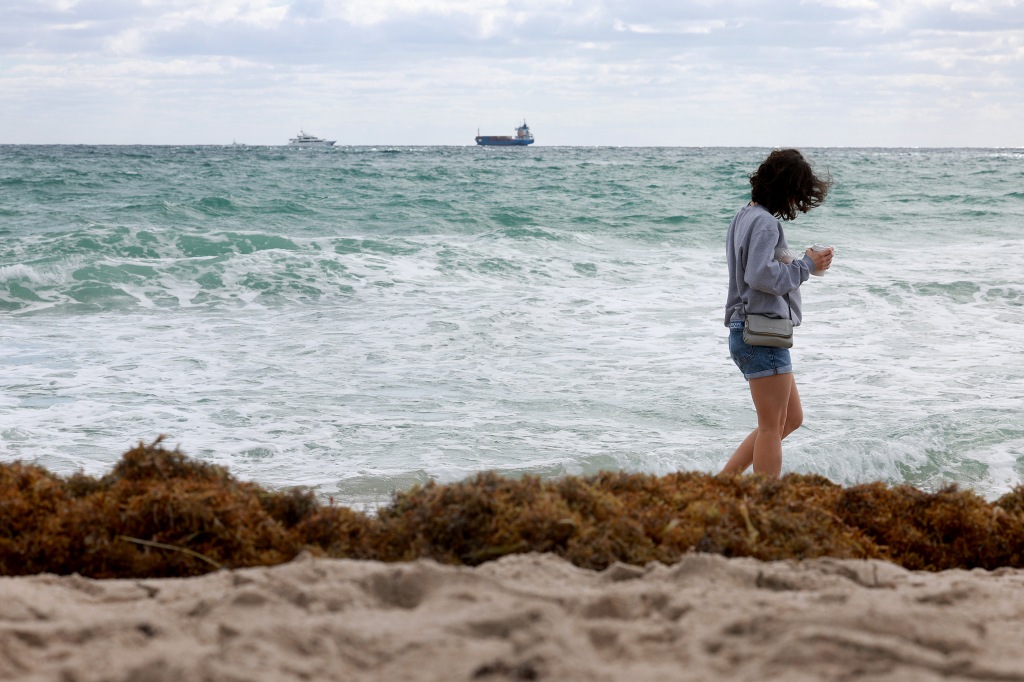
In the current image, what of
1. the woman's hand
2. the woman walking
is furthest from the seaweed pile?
the woman's hand

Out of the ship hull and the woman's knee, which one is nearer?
the woman's knee

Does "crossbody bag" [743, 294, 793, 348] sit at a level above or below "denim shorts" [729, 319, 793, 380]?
above

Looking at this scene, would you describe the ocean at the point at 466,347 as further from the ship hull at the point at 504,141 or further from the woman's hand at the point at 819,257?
the ship hull at the point at 504,141

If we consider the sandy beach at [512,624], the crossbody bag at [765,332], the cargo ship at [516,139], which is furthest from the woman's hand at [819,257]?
the cargo ship at [516,139]

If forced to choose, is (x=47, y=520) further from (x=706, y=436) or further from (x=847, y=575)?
(x=706, y=436)

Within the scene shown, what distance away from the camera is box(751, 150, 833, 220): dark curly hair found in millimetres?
4562

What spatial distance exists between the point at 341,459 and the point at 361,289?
7477 millimetres

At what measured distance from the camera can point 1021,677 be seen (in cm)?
213

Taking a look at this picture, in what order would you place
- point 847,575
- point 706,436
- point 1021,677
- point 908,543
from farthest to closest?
1. point 706,436
2. point 908,543
3. point 847,575
4. point 1021,677

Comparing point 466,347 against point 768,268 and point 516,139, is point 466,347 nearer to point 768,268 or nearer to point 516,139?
point 768,268

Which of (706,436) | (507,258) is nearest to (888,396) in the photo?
(706,436)

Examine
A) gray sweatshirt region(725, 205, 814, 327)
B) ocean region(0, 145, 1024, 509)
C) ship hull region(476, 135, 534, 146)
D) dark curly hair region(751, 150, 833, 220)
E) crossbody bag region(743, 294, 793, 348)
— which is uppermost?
ship hull region(476, 135, 534, 146)

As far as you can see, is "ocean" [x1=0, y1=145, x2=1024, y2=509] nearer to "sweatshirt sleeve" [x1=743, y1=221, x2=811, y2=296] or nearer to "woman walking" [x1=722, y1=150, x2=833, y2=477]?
"woman walking" [x1=722, y1=150, x2=833, y2=477]

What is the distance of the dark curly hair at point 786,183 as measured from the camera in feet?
15.0
